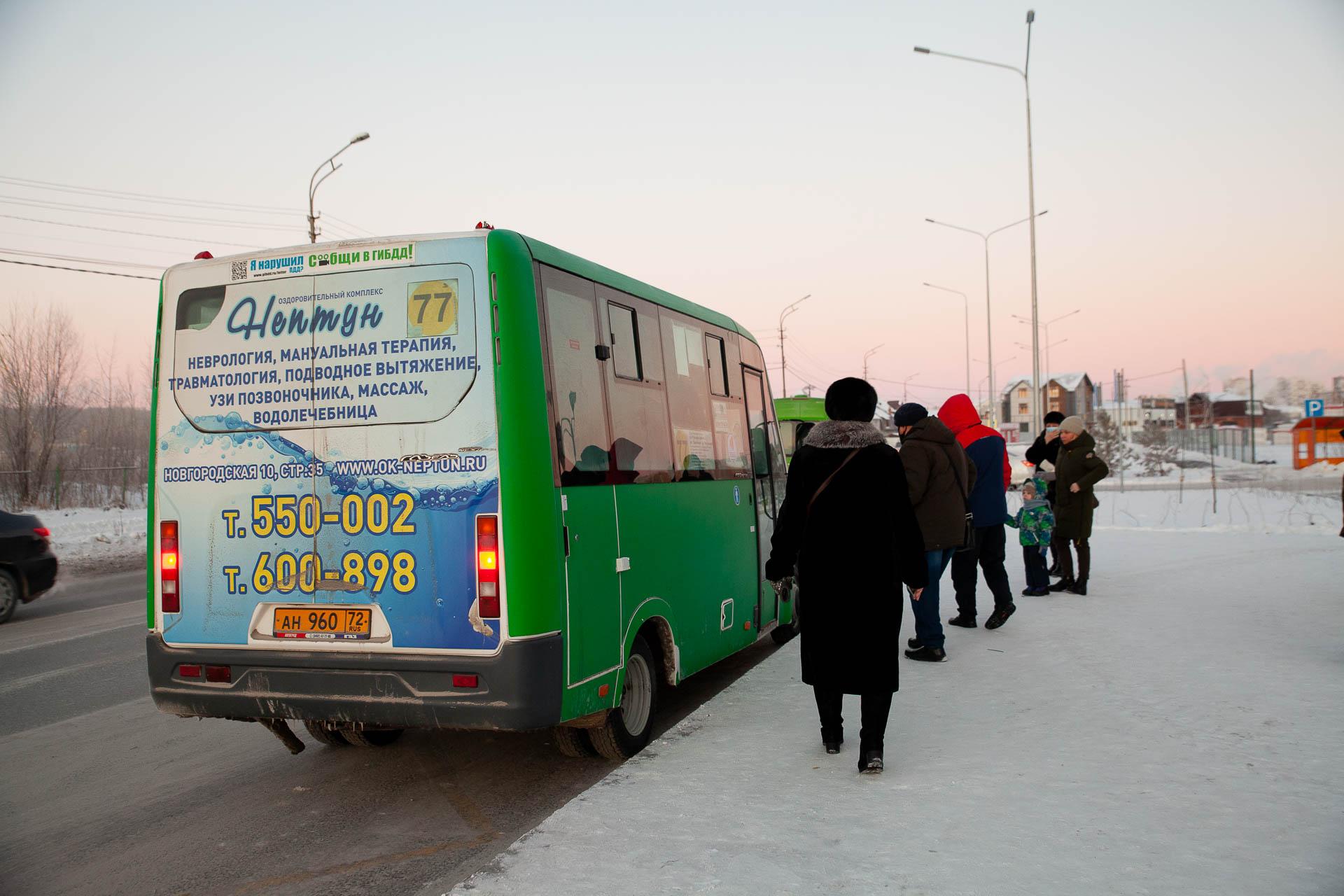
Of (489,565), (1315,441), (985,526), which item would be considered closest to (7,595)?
(489,565)

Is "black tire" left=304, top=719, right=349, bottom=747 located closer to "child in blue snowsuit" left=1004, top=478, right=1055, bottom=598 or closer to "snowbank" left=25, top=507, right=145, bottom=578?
"child in blue snowsuit" left=1004, top=478, right=1055, bottom=598

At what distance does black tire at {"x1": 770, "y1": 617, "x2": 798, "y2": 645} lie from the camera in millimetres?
9414

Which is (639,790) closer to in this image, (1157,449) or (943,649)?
(943,649)

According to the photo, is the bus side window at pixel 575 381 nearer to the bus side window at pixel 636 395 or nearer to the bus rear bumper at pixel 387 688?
the bus side window at pixel 636 395

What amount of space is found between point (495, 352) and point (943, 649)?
4.88 meters

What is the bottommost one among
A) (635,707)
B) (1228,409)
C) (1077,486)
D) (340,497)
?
(635,707)

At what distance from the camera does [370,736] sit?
6230 mm

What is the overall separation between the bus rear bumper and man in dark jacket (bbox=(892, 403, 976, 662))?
381 centimetres

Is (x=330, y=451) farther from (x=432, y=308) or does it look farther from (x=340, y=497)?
(x=432, y=308)

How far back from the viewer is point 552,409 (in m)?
4.87

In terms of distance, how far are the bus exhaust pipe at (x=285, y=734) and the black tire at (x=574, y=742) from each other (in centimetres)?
144

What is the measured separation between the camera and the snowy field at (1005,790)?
3742mm

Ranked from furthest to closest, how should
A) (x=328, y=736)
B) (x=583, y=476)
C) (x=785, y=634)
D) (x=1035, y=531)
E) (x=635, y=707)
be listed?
1. (x=1035, y=531)
2. (x=785, y=634)
3. (x=328, y=736)
4. (x=635, y=707)
5. (x=583, y=476)

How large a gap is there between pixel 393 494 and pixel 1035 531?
800 cm
